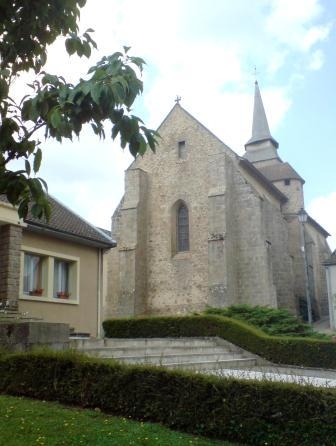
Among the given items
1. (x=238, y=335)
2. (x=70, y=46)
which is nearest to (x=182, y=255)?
(x=238, y=335)

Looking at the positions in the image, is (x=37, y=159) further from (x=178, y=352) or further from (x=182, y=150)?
(x=182, y=150)

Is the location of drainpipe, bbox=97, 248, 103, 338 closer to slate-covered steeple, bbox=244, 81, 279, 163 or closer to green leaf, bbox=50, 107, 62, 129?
green leaf, bbox=50, 107, 62, 129

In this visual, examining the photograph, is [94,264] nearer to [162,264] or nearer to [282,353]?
[282,353]

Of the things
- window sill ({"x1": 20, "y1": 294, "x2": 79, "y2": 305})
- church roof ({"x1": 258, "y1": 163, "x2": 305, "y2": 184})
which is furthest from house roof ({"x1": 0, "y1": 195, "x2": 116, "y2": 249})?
church roof ({"x1": 258, "y1": 163, "x2": 305, "y2": 184})

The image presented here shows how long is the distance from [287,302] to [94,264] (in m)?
17.2

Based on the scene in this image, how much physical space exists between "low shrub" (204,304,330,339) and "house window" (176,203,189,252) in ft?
34.7

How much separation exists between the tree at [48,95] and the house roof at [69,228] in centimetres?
1165

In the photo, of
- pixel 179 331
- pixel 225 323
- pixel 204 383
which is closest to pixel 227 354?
pixel 225 323

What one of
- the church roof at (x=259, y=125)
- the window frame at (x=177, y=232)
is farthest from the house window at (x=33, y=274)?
the church roof at (x=259, y=125)

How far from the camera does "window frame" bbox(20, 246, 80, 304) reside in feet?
52.2

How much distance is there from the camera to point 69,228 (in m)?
17.3

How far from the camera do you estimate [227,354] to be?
14523 mm

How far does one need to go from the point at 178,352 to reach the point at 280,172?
101 ft

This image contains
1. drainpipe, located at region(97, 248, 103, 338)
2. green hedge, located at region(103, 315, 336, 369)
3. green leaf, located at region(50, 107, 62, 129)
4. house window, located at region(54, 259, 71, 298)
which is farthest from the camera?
drainpipe, located at region(97, 248, 103, 338)
